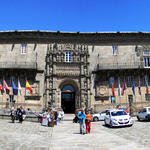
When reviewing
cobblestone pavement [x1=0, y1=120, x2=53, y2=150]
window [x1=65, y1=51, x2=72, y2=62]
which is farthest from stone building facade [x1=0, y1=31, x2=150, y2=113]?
cobblestone pavement [x1=0, y1=120, x2=53, y2=150]

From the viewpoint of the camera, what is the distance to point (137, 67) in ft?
90.5

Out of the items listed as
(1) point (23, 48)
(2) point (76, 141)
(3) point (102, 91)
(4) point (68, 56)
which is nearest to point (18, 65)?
(1) point (23, 48)

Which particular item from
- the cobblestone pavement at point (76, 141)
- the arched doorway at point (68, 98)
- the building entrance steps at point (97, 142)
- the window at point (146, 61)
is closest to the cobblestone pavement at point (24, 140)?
the cobblestone pavement at point (76, 141)

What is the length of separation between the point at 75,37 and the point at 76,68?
4.81 m

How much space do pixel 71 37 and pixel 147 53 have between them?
11982mm

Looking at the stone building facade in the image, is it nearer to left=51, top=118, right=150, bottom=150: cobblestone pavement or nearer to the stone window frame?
the stone window frame

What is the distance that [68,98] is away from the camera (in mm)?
29656

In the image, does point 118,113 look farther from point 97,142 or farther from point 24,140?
point 24,140

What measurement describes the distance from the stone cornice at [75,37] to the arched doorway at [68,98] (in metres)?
7.39

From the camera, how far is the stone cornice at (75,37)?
28.4 meters

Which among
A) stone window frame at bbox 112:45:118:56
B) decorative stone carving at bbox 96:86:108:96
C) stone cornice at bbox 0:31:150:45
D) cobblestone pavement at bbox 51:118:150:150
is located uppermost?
stone cornice at bbox 0:31:150:45

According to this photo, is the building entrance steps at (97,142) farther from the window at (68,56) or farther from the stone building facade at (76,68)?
the window at (68,56)

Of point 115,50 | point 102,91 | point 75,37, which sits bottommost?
point 102,91

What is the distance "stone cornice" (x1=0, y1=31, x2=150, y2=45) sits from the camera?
28.4m
